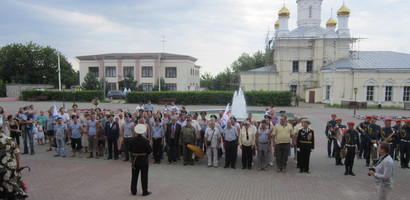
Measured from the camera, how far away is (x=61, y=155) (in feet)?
34.9

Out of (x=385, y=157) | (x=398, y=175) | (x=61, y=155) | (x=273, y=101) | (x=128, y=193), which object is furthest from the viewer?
(x=273, y=101)

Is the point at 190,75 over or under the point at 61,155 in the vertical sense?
over

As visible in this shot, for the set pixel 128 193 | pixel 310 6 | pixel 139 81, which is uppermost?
pixel 310 6

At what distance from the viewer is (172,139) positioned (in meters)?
9.88

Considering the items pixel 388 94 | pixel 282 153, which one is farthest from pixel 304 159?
pixel 388 94

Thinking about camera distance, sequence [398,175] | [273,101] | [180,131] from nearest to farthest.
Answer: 1. [398,175]
2. [180,131]
3. [273,101]

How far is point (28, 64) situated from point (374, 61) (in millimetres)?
67295

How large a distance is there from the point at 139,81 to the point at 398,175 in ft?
167

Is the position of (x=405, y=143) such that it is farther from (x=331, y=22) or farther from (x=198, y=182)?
(x=331, y=22)

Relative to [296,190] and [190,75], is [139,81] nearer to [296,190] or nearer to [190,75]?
[190,75]

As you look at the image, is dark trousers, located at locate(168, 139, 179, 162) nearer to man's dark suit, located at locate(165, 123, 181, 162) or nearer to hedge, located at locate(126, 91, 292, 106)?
man's dark suit, located at locate(165, 123, 181, 162)

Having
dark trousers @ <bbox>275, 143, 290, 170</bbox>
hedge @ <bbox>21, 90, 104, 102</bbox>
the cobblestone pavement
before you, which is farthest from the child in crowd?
hedge @ <bbox>21, 90, 104, 102</bbox>

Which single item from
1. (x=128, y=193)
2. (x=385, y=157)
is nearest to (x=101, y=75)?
(x=128, y=193)

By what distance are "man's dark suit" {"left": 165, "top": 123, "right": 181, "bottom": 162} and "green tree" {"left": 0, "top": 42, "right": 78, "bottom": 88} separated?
6108 centimetres
